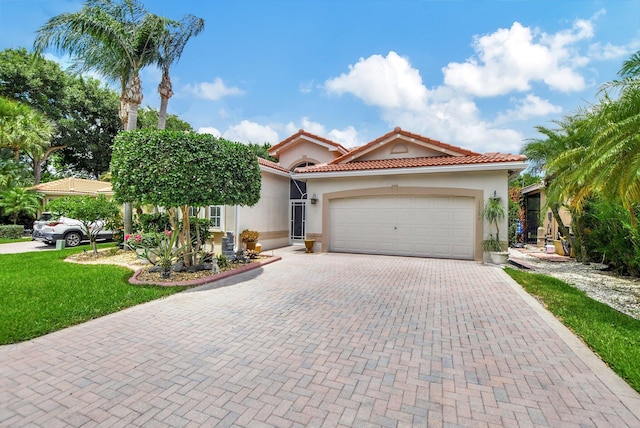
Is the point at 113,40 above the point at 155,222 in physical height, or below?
above

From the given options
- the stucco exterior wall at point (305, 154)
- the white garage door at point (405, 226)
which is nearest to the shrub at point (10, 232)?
the stucco exterior wall at point (305, 154)

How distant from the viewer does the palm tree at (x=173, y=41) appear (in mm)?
12820

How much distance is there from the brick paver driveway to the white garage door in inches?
239

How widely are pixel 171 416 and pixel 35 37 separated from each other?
14405 mm

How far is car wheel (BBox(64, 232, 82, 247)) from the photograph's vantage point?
15664mm

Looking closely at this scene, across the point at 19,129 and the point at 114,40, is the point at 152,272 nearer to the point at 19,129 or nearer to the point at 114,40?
the point at 114,40

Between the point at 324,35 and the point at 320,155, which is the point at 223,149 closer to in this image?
the point at 324,35

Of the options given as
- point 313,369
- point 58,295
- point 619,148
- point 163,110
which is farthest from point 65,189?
point 619,148

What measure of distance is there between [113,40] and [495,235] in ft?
53.4

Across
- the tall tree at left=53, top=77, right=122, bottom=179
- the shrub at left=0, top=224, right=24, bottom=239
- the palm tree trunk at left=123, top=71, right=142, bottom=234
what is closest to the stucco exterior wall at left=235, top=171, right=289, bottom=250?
the palm tree trunk at left=123, top=71, right=142, bottom=234

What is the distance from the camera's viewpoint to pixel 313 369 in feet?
12.1

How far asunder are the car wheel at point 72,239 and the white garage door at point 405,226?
13.1m

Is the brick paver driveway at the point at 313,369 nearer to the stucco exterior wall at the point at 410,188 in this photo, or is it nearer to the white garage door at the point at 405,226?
the white garage door at the point at 405,226

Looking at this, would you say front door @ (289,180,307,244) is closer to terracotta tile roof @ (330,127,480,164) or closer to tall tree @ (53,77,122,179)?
terracotta tile roof @ (330,127,480,164)
